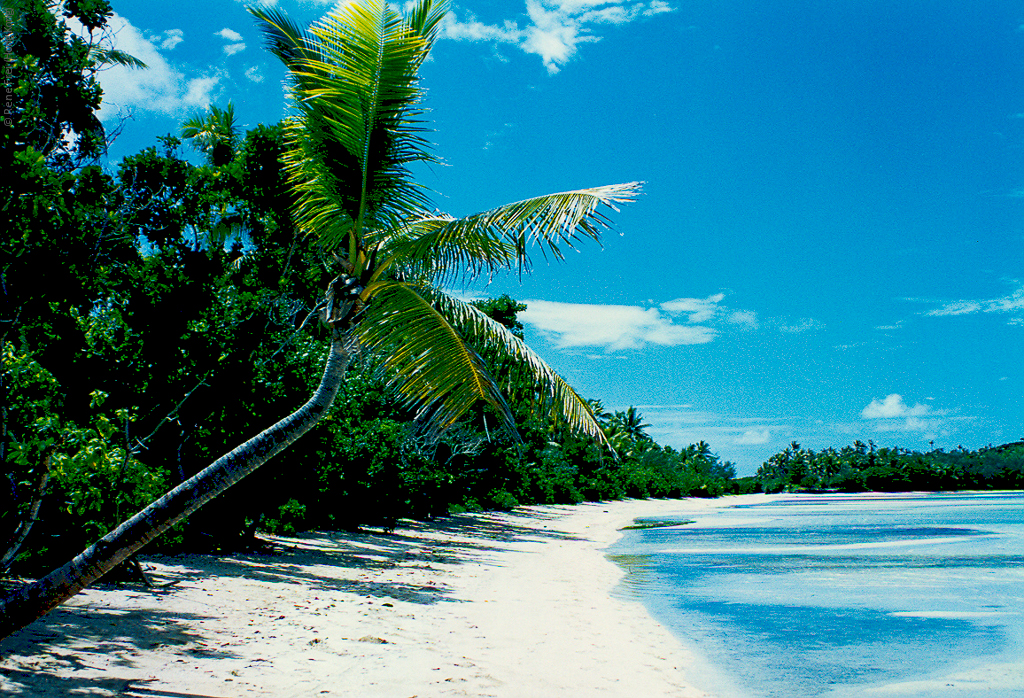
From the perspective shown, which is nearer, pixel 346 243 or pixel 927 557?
pixel 346 243

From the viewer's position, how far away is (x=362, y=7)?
5930mm

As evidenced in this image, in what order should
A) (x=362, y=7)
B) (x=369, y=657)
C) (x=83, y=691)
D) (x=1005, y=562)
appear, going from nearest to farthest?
(x=83, y=691), (x=362, y=7), (x=369, y=657), (x=1005, y=562)

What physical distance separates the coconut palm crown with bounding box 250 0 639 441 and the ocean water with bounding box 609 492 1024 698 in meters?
3.72

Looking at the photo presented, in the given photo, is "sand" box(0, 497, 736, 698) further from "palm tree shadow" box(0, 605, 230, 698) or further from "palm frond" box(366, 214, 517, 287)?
"palm frond" box(366, 214, 517, 287)

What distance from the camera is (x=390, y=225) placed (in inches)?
268

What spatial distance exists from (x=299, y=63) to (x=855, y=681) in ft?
26.6

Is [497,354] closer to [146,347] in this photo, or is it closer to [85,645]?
[85,645]

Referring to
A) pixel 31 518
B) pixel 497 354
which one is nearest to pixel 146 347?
pixel 31 518

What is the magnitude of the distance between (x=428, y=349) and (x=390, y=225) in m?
1.24

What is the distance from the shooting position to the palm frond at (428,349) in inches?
253

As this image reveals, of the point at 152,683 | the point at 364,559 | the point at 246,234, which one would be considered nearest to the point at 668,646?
the point at 152,683

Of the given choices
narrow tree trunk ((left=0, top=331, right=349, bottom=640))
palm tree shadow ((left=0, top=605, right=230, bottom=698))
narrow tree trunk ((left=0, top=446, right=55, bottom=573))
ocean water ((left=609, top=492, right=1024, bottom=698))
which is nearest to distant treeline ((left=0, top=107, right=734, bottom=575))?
narrow tree trunk ((left=0, top=446, right=55, bottom=573))

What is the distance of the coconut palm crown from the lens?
6017 mm

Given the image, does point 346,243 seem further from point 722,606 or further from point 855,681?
point 722,606
